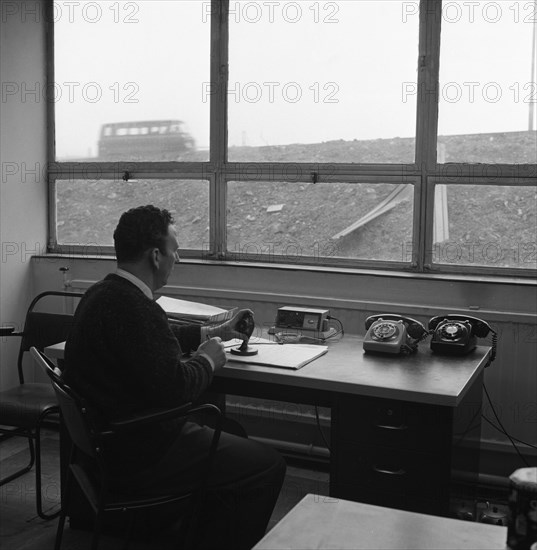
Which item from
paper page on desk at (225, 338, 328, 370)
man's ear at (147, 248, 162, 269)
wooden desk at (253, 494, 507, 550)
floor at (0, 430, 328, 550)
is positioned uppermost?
man's ear at (147, 248, 162, 269)

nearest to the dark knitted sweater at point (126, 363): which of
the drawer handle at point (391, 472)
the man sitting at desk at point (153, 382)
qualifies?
the man sitting at desk at point (153, 382)

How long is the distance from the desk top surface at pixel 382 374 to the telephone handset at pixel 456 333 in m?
Result: 0.03

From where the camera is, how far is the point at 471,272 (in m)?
3.38

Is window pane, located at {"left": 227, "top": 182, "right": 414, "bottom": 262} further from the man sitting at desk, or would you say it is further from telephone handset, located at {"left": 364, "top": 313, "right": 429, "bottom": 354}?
the man sitting at desk

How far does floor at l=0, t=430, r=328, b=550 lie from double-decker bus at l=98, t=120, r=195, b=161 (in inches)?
63.9

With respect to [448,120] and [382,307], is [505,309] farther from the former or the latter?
[448,120]

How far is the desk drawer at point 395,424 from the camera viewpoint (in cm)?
222

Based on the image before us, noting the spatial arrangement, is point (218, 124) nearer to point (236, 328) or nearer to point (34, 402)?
point (236, 328)

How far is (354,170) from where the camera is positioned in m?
3.55

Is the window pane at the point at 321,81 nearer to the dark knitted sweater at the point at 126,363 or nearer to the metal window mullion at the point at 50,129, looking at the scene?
the metal window mullion at the point at 50,129

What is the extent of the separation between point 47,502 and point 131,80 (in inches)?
88.3

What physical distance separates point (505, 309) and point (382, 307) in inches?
21.5

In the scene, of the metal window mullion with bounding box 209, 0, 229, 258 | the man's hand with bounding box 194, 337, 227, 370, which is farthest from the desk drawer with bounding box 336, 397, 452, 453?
the metal window mullion with bounding box 209, 0, 229, 258

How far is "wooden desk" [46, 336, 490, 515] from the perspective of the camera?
7.27 feet
